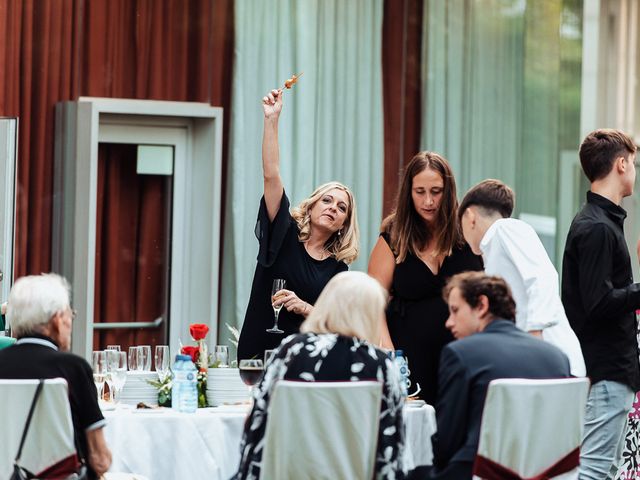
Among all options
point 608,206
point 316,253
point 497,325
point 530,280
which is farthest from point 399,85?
point 497,325

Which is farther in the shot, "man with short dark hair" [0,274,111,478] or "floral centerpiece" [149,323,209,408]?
"floral centerpiece" [149,323,209,408]

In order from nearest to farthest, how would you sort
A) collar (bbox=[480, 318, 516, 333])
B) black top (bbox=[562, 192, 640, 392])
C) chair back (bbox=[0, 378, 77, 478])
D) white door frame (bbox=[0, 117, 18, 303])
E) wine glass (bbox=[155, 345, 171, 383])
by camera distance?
chair back (bbox=[0, 378, 77, 478]), collar (bbox=[480, 318, 516, 333]), wine glass (bbox=[155, 345, 171, 383]), black top (bbox=[562, 192, 640, 392]), white door frame (bbox=[0, 117, 18, 303])

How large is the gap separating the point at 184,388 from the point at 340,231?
138 centimetres

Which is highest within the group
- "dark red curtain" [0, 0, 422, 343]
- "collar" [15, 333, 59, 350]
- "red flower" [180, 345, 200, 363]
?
"dark red curtain" [0, 0, 422, 343]

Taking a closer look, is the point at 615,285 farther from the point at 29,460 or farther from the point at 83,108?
the point at 83,108

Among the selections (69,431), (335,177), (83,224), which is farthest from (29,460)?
(335,177)

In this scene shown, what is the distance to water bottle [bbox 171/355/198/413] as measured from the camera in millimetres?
4945

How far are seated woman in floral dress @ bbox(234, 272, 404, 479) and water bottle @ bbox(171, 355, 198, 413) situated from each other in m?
0.67

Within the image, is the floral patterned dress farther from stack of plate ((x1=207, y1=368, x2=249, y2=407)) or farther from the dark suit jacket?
stack of plate ((x1=207, y1=368, x2=249, y2=407))

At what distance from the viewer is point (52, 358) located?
13.7 feet

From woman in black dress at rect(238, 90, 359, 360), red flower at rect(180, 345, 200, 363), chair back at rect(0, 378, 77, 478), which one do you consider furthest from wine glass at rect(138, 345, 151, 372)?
chair back at rect(0, 378, 77, 478)

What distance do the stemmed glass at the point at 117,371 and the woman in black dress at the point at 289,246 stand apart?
0.91 metres

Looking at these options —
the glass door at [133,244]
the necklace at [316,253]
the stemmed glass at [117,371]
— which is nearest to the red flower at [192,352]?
the stemmed glass at [117,371]

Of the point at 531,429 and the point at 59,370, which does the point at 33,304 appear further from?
the point at 531,429
